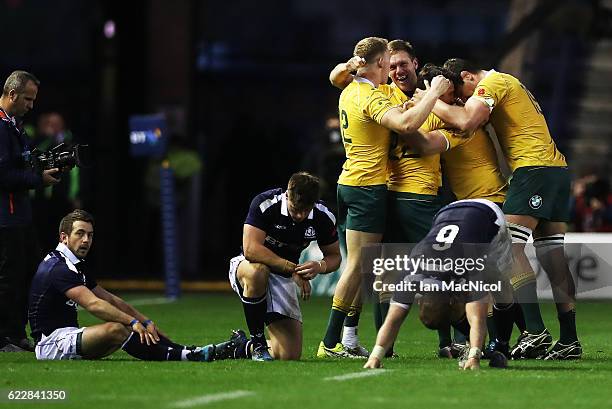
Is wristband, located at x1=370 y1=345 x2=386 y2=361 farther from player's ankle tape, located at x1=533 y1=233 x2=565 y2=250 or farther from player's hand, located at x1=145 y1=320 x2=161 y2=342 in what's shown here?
player's ankle tape, located at x1=533 y1=233 x2=565 y2=250

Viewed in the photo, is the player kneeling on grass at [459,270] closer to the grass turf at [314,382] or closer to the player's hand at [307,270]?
the grass turf at [314,382]

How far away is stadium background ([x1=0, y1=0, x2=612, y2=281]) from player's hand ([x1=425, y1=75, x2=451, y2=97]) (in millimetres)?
9404

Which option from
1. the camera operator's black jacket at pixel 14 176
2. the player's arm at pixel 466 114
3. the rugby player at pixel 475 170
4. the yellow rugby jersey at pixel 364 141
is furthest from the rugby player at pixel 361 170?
the camera operator's black jacket at pixel 14 176

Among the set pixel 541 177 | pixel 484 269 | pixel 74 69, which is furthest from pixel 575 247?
pixel 74 69

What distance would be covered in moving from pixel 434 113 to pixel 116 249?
16.0 metres

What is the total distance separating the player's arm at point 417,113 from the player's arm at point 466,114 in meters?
0.26

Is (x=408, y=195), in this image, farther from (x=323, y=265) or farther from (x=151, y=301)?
(x=151, y=301)

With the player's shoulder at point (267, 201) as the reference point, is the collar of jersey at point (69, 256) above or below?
below

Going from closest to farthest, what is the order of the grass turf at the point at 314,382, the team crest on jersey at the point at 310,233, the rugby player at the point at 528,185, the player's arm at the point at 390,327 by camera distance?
the grass turf at the point at 314,382 → the player's arm at the point at 390,327 → the team crest on jersey at the point at 310,233 → the rugby player at the point at 528,185

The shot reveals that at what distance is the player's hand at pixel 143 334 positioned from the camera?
1170cm

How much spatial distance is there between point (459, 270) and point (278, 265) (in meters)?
1.59

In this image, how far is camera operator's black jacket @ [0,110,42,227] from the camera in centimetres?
1295

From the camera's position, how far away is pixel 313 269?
39.6ft

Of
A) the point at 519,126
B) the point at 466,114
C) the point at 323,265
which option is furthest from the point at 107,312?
the point at 519,126
